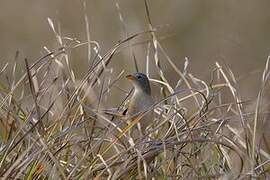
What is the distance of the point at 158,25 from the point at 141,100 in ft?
13.0

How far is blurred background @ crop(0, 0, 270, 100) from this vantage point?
7.78 meters

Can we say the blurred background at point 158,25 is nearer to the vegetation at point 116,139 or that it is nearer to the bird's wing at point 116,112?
the bird's wing at point 116,112

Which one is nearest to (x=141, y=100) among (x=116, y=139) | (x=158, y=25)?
(x=116, y=139)

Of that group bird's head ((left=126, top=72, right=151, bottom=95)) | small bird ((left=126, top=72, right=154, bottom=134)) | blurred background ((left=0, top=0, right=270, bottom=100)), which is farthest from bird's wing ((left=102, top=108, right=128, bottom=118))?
blurred background ((left=0, top=0, right=270, bottom=100))

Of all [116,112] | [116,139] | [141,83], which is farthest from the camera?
[141,83]

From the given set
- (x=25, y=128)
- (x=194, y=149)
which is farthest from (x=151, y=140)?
(x=25, y=128)

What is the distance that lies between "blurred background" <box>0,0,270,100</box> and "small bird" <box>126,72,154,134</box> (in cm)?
309

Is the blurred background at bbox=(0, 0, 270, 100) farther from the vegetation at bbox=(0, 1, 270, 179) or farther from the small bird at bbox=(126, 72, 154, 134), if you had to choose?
the vegetation at bbox=(0, 1, 270, 179)

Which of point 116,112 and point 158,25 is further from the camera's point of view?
point 158,25

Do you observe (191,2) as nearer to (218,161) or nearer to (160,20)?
(160,20)

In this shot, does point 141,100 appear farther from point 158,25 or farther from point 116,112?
point 158,25

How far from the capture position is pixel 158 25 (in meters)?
8.05

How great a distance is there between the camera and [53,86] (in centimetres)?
386

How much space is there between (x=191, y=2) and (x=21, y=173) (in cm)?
549
